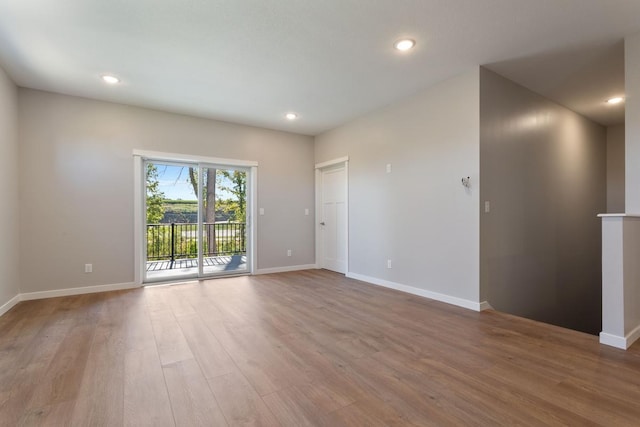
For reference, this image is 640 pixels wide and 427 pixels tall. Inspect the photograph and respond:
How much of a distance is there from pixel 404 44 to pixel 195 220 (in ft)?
13.2

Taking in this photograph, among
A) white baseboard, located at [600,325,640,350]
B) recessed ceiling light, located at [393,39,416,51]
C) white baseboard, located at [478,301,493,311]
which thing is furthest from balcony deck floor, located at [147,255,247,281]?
white baseboard, located at [600,325,640,350]

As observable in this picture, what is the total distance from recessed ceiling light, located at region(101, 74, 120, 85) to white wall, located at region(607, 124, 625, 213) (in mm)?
8120

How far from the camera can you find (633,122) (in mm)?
2727

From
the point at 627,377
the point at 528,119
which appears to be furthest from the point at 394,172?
the point at 627,377

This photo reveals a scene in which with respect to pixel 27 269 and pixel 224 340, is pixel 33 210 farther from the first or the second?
pixel 224 340

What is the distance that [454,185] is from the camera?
349 cm

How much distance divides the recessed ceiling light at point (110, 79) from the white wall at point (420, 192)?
3.37 meters

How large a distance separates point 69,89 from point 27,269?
2351 millimetres

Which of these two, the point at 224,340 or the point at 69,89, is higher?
the point at 69,89

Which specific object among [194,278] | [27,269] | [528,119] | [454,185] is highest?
[528,119]

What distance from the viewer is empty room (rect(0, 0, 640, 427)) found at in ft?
6.12

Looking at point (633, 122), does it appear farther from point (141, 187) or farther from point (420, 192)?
point (141, 187)

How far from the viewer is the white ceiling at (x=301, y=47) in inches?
91.9

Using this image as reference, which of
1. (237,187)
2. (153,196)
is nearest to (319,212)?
(237,187)
